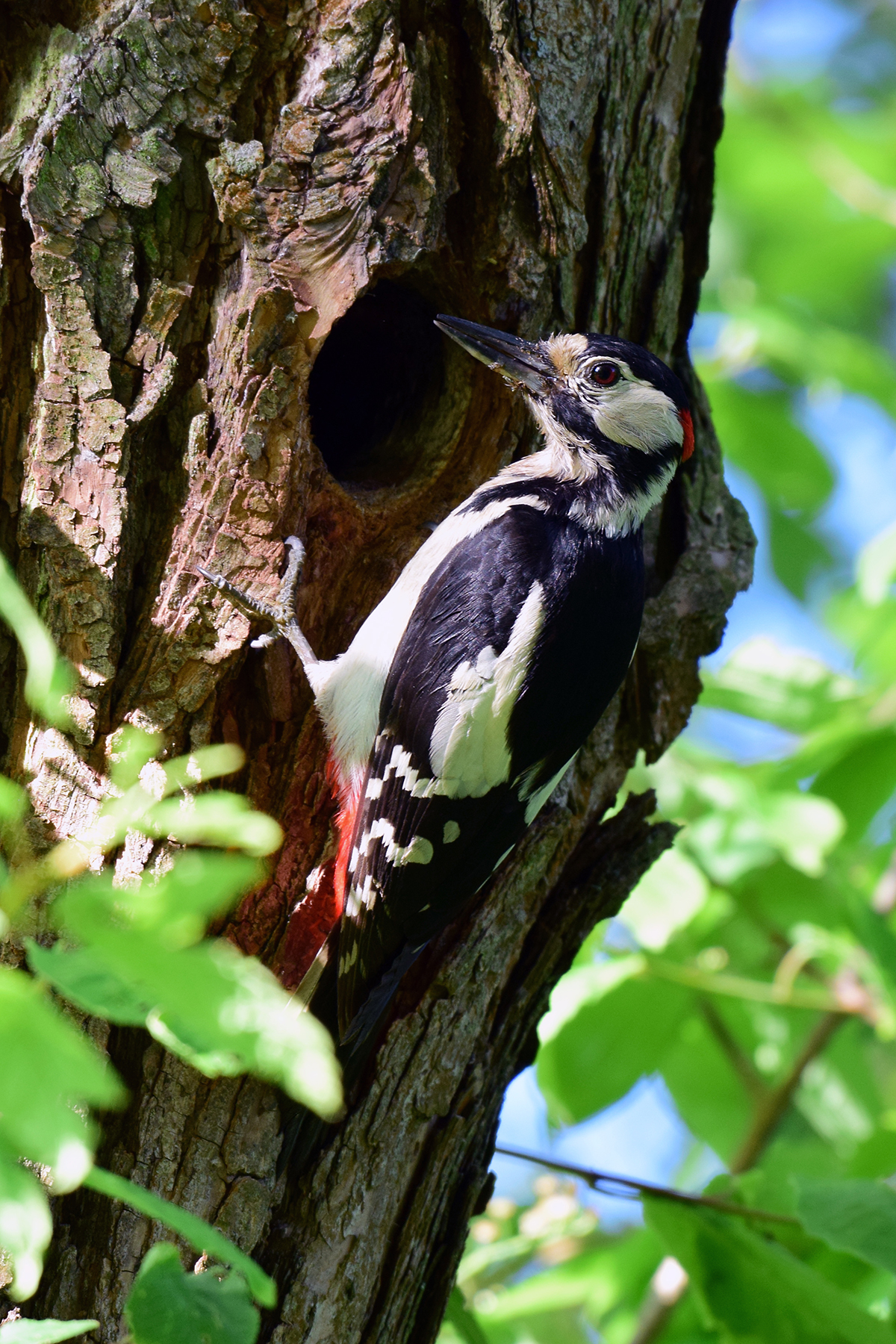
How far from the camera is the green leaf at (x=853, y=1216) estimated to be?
5.67ft

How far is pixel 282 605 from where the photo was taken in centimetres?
189

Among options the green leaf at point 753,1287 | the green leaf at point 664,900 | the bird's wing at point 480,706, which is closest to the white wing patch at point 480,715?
the bird's wing at point 480,706

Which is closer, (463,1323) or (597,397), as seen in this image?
(463,1323)

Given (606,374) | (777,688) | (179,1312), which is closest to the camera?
(179,1312)

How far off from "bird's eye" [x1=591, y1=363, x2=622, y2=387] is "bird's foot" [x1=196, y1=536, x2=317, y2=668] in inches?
29.0

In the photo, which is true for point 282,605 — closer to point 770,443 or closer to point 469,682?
point 469,682

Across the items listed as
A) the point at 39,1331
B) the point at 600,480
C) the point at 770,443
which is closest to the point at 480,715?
the point at 600,480

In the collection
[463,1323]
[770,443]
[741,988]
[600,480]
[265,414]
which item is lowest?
[463,1323]

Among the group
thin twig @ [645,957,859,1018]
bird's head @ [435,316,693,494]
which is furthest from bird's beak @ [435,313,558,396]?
thin twig @ [645,957,859,1018]

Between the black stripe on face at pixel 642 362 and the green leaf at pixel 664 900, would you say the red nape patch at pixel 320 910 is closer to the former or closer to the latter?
the green leaf at pixel 664 900

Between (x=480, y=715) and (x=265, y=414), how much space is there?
2.20ft

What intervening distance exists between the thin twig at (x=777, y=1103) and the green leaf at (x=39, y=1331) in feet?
6.74

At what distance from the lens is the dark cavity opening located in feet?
7.72

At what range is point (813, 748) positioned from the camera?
253 centimetres
